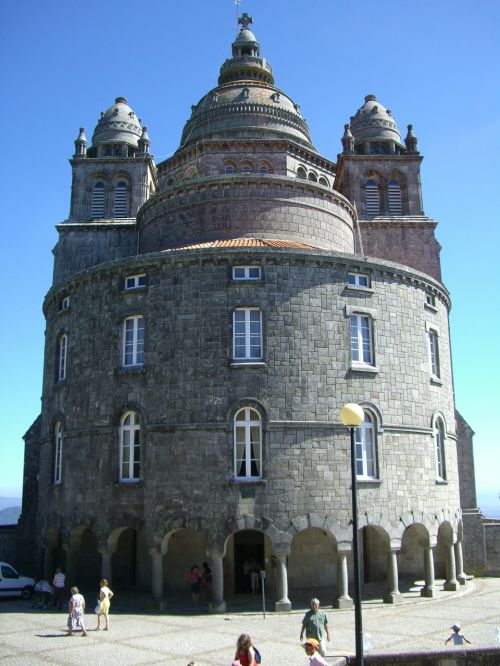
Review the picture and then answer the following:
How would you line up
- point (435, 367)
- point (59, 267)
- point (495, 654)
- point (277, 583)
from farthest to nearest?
1. point (59, 267)
2. point (435, 367)
3. point (277, 583)
4. point (495, 654)

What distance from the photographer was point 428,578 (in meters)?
23.4

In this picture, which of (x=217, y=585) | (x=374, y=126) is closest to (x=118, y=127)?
(x=374, y=126)

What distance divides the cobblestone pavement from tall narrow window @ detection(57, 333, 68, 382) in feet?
28.4

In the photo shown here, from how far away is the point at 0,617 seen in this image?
2112 centimetres

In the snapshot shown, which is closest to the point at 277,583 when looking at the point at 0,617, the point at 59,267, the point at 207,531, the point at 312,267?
the point at 207,531

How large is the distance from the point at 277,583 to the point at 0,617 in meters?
8.97

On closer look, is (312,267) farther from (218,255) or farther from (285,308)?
(218,255)

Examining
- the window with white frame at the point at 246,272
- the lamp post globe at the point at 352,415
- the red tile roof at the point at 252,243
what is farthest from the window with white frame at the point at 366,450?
the lamp post globe at the point at 352,415

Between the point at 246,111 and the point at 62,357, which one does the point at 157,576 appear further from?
the point at 246,111

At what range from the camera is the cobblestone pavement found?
15.2m

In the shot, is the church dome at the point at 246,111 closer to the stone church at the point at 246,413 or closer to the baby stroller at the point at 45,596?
the stone church at the point at 246,413

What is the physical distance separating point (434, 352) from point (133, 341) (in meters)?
12.0

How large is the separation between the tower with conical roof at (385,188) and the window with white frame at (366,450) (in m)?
14.8

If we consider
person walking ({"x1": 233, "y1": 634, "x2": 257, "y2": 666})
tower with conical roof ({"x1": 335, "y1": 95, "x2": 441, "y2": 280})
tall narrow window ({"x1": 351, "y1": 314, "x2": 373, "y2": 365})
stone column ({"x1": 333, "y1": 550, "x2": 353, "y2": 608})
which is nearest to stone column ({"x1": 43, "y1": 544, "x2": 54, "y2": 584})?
stone column ({"x1": 333, "y1": 550, "x2": 353, "y2": 608})
